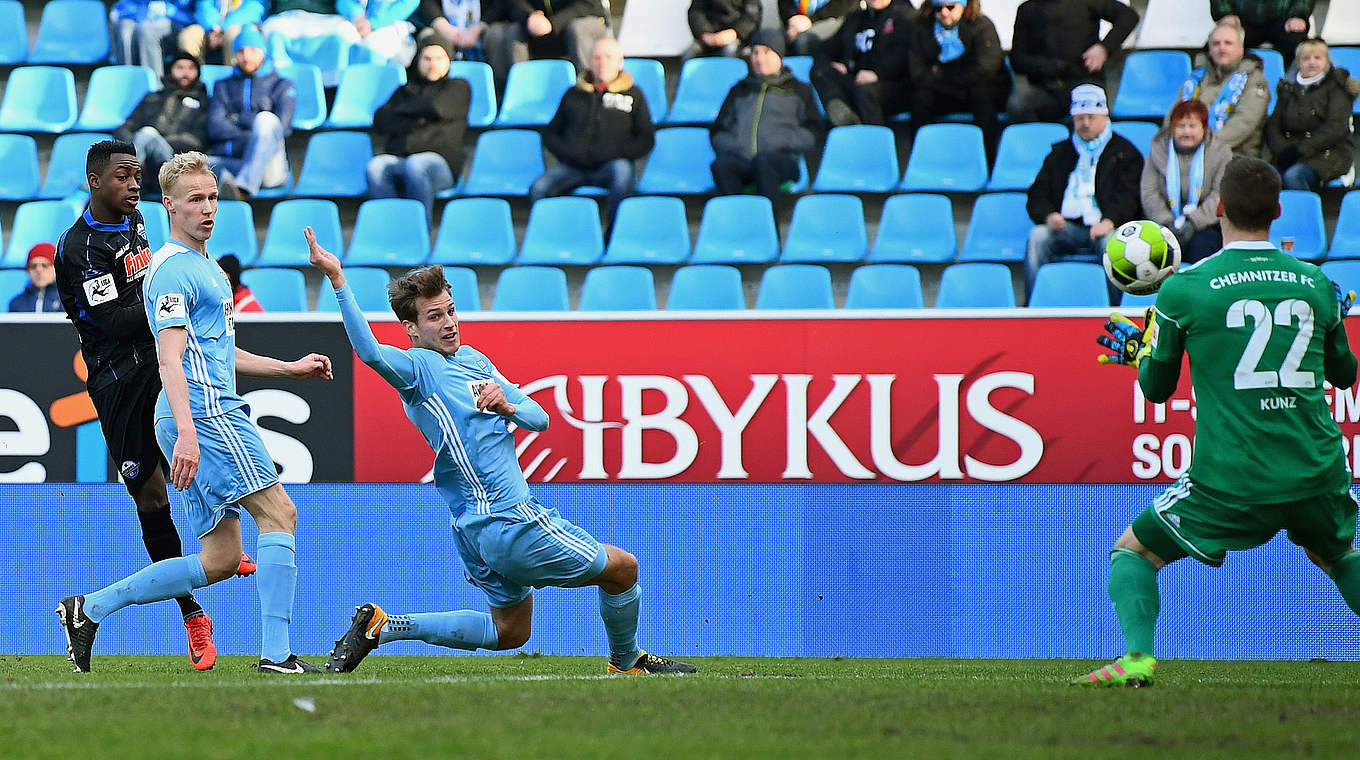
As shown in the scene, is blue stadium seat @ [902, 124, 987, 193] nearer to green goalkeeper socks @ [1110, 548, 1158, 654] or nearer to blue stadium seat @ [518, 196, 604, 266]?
blue stadium seat @ [518, 196, 604, 266]

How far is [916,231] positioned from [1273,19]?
9.40 feet

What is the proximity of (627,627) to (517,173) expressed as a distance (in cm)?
638

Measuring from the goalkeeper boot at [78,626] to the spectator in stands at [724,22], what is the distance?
722 cm

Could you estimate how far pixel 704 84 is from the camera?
11586 millimetres

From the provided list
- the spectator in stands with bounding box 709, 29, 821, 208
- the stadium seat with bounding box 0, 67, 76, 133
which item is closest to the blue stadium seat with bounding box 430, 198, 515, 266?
the spectator in stands with bounding box 709, 29, 821, 208

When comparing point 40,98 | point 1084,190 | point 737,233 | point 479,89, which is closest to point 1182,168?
point 1084,190

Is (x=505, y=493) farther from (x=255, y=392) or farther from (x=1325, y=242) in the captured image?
(x=1325, y=242)

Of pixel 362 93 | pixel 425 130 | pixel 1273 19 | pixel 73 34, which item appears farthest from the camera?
pixel 73 34

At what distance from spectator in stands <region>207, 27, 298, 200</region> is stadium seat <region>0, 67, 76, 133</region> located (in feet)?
4.64

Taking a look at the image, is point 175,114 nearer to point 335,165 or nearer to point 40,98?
point 335,165

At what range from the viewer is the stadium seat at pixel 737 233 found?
34.3 feet

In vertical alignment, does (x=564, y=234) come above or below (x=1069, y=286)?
above

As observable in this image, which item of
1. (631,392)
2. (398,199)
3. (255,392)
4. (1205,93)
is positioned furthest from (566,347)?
(1205,93)

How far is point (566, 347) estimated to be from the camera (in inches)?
311
